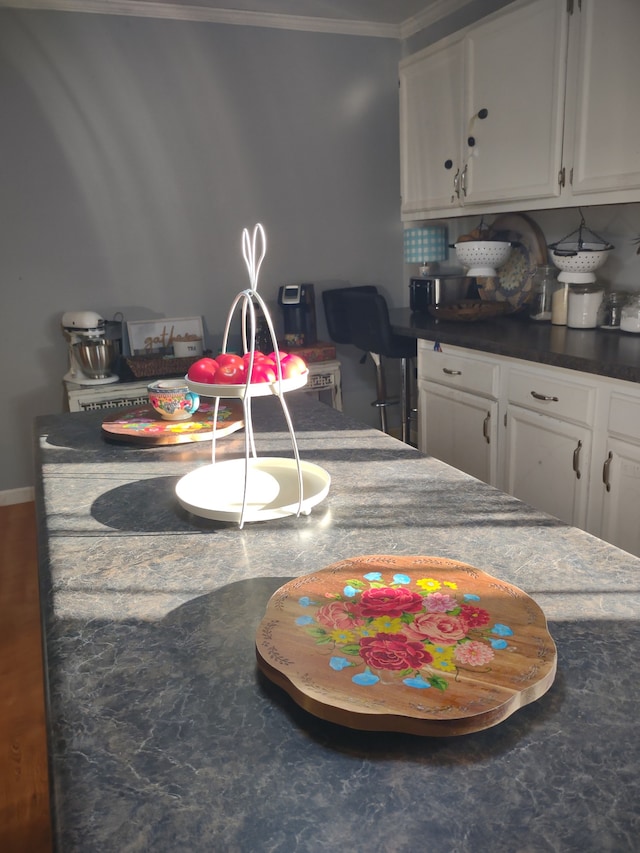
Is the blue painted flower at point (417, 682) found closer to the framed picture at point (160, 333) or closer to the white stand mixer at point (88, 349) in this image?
the white stand mixer at point (88, 349)

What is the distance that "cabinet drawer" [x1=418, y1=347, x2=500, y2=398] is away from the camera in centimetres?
275

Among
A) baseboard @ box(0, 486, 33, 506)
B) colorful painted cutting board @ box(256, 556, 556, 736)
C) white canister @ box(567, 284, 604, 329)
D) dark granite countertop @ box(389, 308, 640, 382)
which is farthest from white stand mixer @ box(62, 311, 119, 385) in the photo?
colorful painted cutting board @ box(256, 556, 556, 736)

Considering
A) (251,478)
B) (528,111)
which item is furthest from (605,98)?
(251,478)

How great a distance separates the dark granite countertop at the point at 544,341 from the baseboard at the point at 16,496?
2189mm

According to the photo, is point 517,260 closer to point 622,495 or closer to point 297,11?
point 622,495

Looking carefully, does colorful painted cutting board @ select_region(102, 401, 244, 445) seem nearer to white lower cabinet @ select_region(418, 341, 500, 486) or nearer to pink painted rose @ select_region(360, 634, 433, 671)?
pink painted rose @ select_region(360, 634, 433, 671)

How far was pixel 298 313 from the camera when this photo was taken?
12.5ft

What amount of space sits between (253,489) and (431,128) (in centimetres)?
270

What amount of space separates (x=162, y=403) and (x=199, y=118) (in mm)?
2450

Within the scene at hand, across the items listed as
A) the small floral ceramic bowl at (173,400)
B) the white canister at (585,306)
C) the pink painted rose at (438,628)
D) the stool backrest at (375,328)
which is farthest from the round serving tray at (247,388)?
the stool backrest at (375,328)

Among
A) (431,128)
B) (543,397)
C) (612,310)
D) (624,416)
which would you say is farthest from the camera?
(431,128)

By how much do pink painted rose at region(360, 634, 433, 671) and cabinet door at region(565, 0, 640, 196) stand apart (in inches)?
85.2

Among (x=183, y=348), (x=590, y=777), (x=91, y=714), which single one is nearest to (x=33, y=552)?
(x=183, y=348)

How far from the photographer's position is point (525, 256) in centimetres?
326
